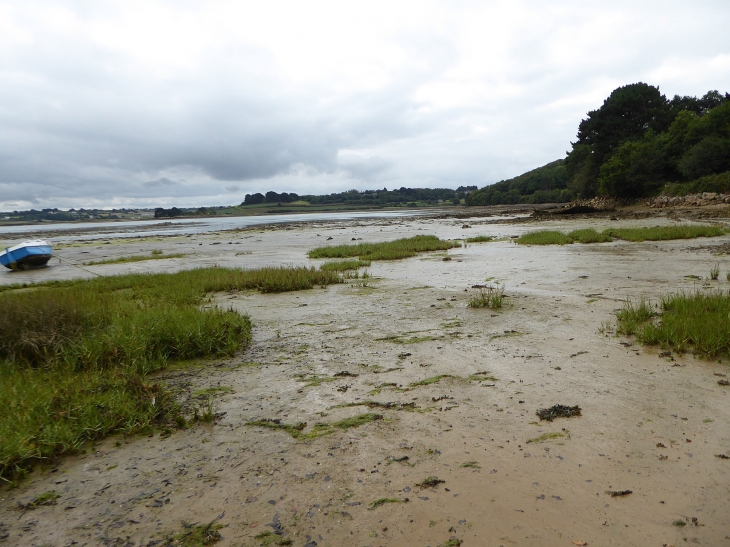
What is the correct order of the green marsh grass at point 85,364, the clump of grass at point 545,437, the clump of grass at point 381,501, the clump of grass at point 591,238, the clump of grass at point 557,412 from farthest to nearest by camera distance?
the clump of grass at point 591,238, the clump of grass at point 557,412, the green marsh grass at point 85,364, the clump of grass at point 545,437, the clump of grass at point 381,501

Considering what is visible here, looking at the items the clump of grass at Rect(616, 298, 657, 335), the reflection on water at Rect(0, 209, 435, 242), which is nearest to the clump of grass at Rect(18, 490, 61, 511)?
the clump of grass at Rect(616, 298, 657, 335)

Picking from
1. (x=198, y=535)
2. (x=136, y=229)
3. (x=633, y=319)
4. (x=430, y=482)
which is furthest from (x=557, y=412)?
(x=136, y=229)

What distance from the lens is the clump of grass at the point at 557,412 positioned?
12.9ft

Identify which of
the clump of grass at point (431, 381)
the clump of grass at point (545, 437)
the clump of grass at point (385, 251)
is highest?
the clump of grass at point (385, 251)

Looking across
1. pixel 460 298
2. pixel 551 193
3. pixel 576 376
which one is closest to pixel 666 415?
pixel 576 376

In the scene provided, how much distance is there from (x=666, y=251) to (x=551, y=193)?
107185 mm

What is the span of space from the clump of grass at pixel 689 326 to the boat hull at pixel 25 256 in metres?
27.1

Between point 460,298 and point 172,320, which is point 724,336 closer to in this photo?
A: point 460,298

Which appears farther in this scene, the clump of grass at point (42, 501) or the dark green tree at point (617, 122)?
the dark green tree at point (617, 122)

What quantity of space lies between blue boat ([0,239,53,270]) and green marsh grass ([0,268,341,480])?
61.1ft

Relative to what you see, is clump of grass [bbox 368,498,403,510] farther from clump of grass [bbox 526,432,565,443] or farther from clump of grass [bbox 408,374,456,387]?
clump of grass [bbox 408,374,456,387]

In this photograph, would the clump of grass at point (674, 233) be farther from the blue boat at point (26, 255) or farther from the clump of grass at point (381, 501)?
the blue boat at point (26, 255)

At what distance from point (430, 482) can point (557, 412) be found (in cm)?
166

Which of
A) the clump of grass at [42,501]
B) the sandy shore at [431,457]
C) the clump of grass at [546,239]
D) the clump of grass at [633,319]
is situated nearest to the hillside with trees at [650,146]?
the clump of grass at [546,239]
